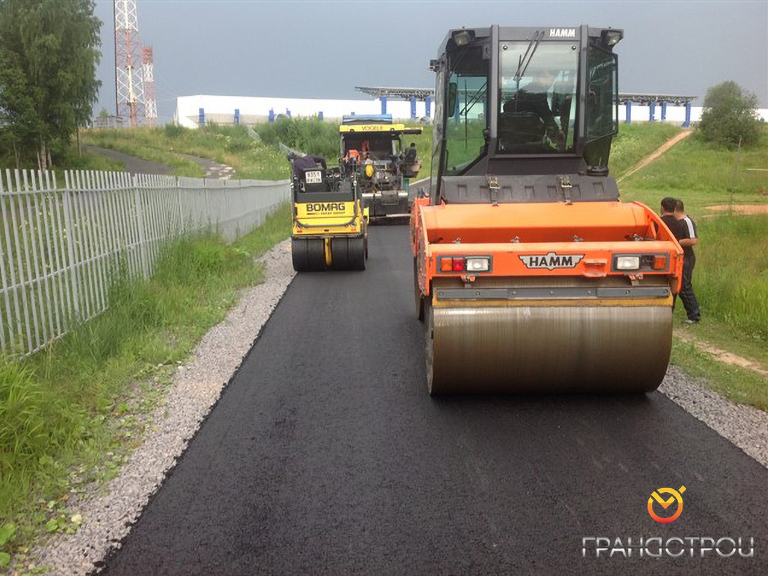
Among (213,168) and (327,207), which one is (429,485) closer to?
(327,207)

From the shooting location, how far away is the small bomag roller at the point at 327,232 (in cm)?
1264

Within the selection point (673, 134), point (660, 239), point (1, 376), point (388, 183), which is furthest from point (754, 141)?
point (1, 376)

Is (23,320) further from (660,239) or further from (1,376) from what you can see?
(660,239)

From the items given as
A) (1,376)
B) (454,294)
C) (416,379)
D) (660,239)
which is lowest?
(416,379)

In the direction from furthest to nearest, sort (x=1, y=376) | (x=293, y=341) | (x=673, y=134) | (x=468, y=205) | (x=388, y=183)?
(x=673, y=134), (x=388, y=183), (x=293, y=341), (x=468, y=205), (x=1, y=376)

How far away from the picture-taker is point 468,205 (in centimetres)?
573

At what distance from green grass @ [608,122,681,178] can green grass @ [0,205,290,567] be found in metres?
42.6

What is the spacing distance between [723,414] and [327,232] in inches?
342

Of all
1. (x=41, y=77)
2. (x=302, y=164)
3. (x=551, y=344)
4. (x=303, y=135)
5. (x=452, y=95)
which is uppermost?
(x=41, y=77)

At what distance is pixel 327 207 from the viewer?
12773 mm

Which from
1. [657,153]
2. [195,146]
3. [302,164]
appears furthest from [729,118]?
[302,164]

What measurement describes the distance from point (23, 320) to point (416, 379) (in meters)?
3.53

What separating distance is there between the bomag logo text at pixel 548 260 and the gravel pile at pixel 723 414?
155cm

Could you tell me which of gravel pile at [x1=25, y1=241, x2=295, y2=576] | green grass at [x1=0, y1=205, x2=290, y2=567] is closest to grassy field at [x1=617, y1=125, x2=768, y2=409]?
gravel pile at [x1=25, y1=241, x2=295, y2=576]
